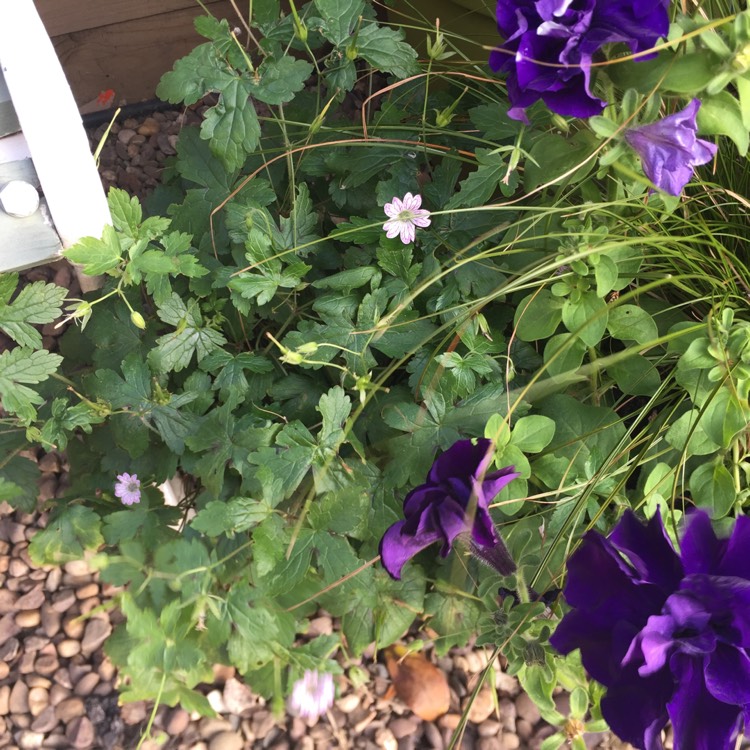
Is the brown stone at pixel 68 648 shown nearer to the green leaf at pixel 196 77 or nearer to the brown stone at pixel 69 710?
the brown stone at pixel 69 710

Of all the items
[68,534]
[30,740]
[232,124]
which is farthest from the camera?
[30,740]

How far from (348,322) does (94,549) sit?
52 cm

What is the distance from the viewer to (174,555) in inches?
31.0

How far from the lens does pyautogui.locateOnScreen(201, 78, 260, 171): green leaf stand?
0.95 m

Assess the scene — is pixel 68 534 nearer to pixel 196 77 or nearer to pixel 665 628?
pixel 196 77

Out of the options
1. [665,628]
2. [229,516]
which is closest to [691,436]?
[665,628]

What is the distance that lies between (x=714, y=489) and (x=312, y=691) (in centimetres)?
58

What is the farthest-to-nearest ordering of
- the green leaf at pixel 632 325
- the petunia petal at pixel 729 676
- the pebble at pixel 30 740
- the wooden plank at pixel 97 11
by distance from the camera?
the wooden plank at pixel 97 11
the pebble at pixel 30 740
the green leaf at pixel 632 325
the petunia petal at pixel 729 676

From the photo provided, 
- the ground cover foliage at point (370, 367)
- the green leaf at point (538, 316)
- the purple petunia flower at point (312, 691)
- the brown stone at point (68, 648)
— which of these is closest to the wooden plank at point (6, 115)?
the ground cover foliage at point (370, 367)

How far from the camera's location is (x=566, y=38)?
2.27 ft

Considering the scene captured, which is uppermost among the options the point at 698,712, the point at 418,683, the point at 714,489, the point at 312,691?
the point at 698,712

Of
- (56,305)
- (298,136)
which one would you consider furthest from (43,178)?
(298,136)

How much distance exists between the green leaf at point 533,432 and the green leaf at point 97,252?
54 cm

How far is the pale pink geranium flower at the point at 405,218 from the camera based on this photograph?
952mm
